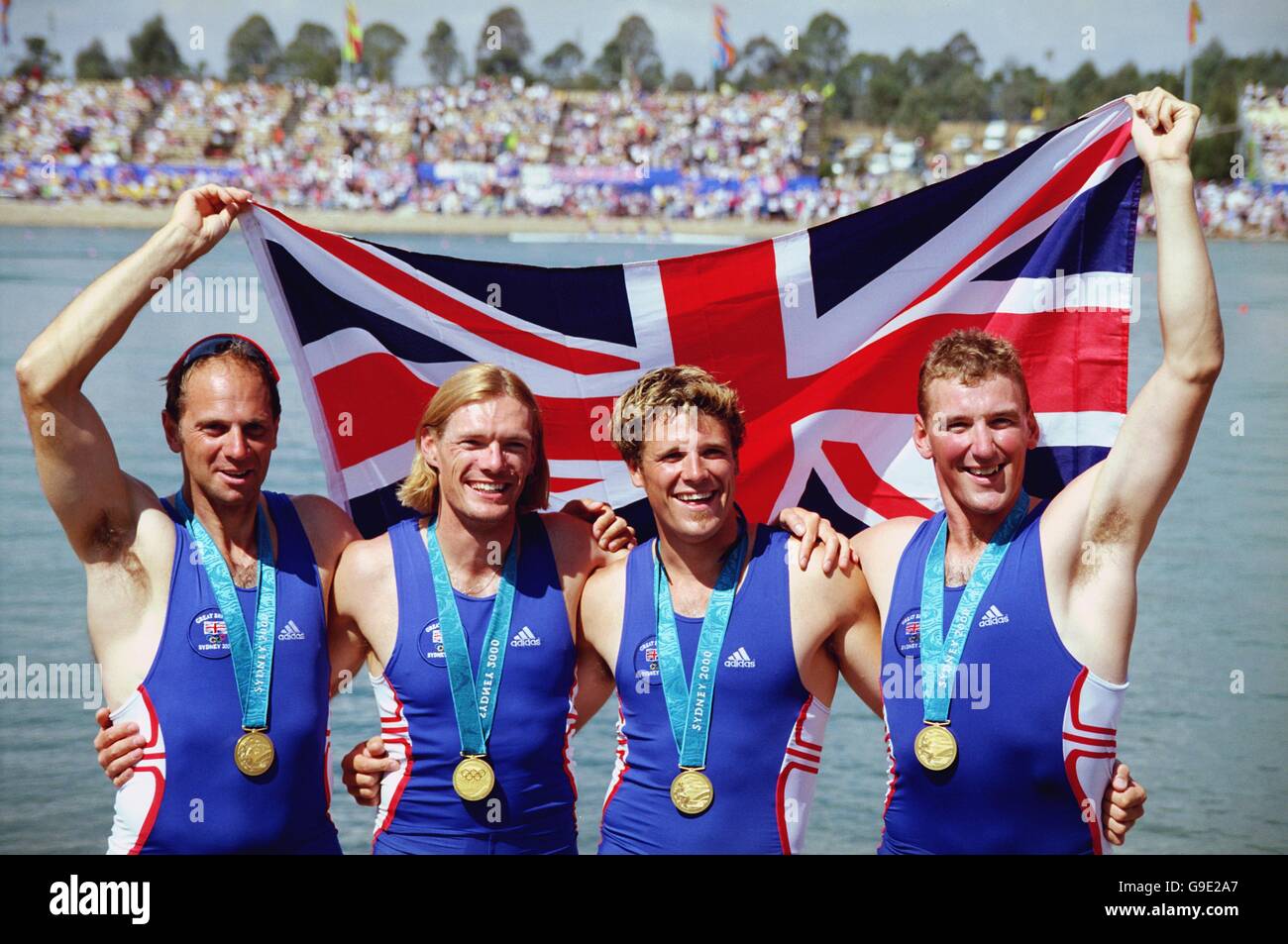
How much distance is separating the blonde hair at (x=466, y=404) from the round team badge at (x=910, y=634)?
3.94 feet

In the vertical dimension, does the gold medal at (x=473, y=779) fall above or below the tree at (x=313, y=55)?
below

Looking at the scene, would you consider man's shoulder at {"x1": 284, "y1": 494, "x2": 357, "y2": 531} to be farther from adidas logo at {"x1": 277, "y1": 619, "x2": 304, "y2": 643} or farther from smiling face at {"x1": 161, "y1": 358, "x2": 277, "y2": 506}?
adidas logo at {"x1": 277, "y1": 619, "x2": 304, "y2": 643}

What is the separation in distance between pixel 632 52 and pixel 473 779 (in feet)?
380

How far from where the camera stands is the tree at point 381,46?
111438 mm

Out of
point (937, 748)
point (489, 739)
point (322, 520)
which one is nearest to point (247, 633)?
point (322, 520)

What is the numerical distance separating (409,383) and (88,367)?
1.52 meters

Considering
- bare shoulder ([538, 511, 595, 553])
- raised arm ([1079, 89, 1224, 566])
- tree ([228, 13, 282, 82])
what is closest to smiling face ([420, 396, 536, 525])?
bare shoulder ([538, 511, 595, 553])

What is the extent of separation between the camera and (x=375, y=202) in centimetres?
5428

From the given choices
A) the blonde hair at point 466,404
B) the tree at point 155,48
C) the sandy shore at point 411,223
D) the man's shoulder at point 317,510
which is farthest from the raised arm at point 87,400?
the tree at point 155,48

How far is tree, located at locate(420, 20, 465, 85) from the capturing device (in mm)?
118688

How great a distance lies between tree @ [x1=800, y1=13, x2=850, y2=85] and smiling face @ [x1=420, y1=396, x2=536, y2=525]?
324 ft

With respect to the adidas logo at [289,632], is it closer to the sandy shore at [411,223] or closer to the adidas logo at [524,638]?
the adidas logo at [524,638]
